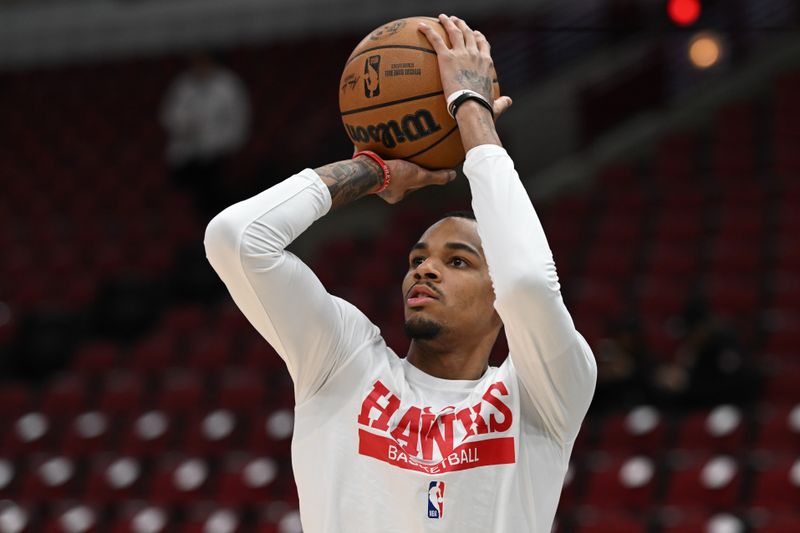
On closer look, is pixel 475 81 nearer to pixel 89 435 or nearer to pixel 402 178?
pixel 402 178

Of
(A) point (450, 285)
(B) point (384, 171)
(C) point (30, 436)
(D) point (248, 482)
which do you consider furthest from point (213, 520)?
(B) point (384, 171)

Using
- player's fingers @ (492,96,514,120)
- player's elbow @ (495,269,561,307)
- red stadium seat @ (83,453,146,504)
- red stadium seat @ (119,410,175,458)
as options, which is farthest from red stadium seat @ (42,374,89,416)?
player's elbow @ (495,269,561,307)

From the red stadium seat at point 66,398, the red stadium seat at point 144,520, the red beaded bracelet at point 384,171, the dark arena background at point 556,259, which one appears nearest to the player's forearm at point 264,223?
the red beaded bracelet at point 384,171

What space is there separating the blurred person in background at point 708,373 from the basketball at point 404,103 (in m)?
4.31

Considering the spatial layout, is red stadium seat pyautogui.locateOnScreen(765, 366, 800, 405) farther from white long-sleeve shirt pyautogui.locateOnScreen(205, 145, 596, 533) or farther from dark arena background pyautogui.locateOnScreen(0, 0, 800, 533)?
white long-sleeve shirt pyautogui.locateOnScreen(205, 145, 596, 533)

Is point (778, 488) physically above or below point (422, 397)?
below

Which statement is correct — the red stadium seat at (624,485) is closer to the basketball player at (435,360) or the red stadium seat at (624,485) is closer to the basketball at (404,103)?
the basketball player at (435,360)

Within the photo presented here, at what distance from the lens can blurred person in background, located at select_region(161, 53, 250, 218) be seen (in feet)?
34.3

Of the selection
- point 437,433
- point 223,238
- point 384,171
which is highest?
point 384,171

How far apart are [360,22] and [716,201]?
703cm

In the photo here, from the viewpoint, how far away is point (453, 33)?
282 centimetres

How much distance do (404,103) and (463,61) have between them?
0.16 metres

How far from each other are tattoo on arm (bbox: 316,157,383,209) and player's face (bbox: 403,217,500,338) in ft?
0.79

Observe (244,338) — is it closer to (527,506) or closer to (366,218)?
(366,218)
